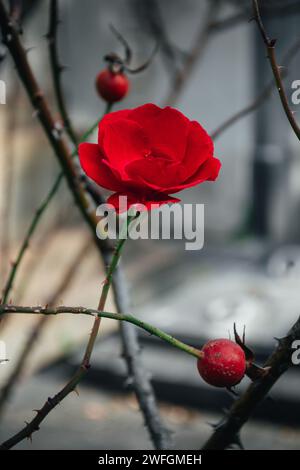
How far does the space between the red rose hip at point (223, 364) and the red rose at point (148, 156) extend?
0.45ft

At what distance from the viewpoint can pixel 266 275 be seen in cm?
433

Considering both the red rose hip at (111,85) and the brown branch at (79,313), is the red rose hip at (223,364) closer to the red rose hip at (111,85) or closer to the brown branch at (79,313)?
the brown branch at (79,313)

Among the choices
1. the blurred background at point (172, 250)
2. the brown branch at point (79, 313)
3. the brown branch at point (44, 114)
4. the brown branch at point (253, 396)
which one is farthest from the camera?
the blurred background at point (172, 250)

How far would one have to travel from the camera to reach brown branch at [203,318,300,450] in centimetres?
69

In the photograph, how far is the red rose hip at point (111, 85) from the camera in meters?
0.90

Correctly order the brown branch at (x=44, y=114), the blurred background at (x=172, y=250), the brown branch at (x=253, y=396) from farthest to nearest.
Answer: the blurred background at (x=172, y=250) → the brown branch at (x=44, y=114) → the brown branch at (x=253, y=396)

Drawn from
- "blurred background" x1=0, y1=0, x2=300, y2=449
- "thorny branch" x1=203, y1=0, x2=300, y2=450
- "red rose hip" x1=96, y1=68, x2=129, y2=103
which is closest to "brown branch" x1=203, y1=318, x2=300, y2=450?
"thorny branch" x1=203, y1=0, x2=300, y2=450

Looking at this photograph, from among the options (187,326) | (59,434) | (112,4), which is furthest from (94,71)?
(59,434)

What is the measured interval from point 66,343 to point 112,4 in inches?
93.2

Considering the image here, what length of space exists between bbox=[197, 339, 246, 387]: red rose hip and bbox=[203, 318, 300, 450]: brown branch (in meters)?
0.08

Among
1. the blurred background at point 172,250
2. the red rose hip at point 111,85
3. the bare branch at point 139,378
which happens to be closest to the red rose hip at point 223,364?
the bare branch at point 139,378

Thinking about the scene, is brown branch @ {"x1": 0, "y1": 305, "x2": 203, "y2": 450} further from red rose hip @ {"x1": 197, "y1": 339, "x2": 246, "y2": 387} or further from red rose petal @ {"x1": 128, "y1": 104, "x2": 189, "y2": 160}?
red rose petal @ {"x1": 128, "y1": 104, "x2": 189, "y2": 160}

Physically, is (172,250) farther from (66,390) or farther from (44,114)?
(66,390)

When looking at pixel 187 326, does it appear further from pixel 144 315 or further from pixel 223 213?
pixel 223 213
